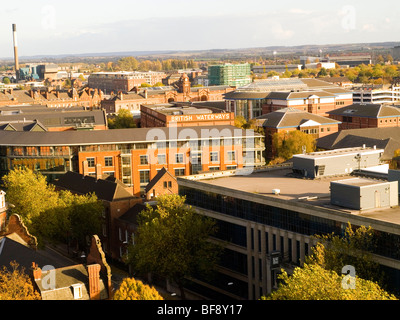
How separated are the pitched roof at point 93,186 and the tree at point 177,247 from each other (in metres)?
15.6

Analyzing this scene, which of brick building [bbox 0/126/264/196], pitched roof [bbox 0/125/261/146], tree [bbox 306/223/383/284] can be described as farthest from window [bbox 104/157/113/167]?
tree [bbox 306/223/383/284]

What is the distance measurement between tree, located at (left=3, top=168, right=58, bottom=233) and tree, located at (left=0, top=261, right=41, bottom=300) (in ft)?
72.9

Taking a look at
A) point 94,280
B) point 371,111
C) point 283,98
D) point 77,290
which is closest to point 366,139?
point 371,111

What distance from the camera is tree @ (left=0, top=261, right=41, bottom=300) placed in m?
44.0

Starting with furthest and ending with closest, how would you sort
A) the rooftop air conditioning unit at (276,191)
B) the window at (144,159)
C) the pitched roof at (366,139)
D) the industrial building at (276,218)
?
1. the pitched roof at (366,139)
2. the window at (144,159)
3. the rooftop air conditioning unit at (276,191)
4. the industrial building at (276,218)

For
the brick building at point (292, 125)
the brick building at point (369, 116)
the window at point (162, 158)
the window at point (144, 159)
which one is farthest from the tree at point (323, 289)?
the brick building at point (369, 116)

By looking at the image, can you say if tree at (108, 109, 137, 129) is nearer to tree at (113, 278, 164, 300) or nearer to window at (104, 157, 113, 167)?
window at (104, 157, 113, 167)

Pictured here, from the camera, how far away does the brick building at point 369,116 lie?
449 feet

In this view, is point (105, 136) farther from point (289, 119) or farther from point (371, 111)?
point (371, 111)

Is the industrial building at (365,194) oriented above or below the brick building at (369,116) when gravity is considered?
above

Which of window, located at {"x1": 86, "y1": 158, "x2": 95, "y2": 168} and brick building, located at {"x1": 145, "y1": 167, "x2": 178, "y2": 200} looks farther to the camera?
window, located at {"x1": 86, "y1": 158, "x2": 95, "y2": 168}

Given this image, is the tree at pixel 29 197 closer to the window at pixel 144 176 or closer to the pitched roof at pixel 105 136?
the pitched roof at pixel 105 136

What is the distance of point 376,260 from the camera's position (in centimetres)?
4466

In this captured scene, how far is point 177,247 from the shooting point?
57375 millimetres
